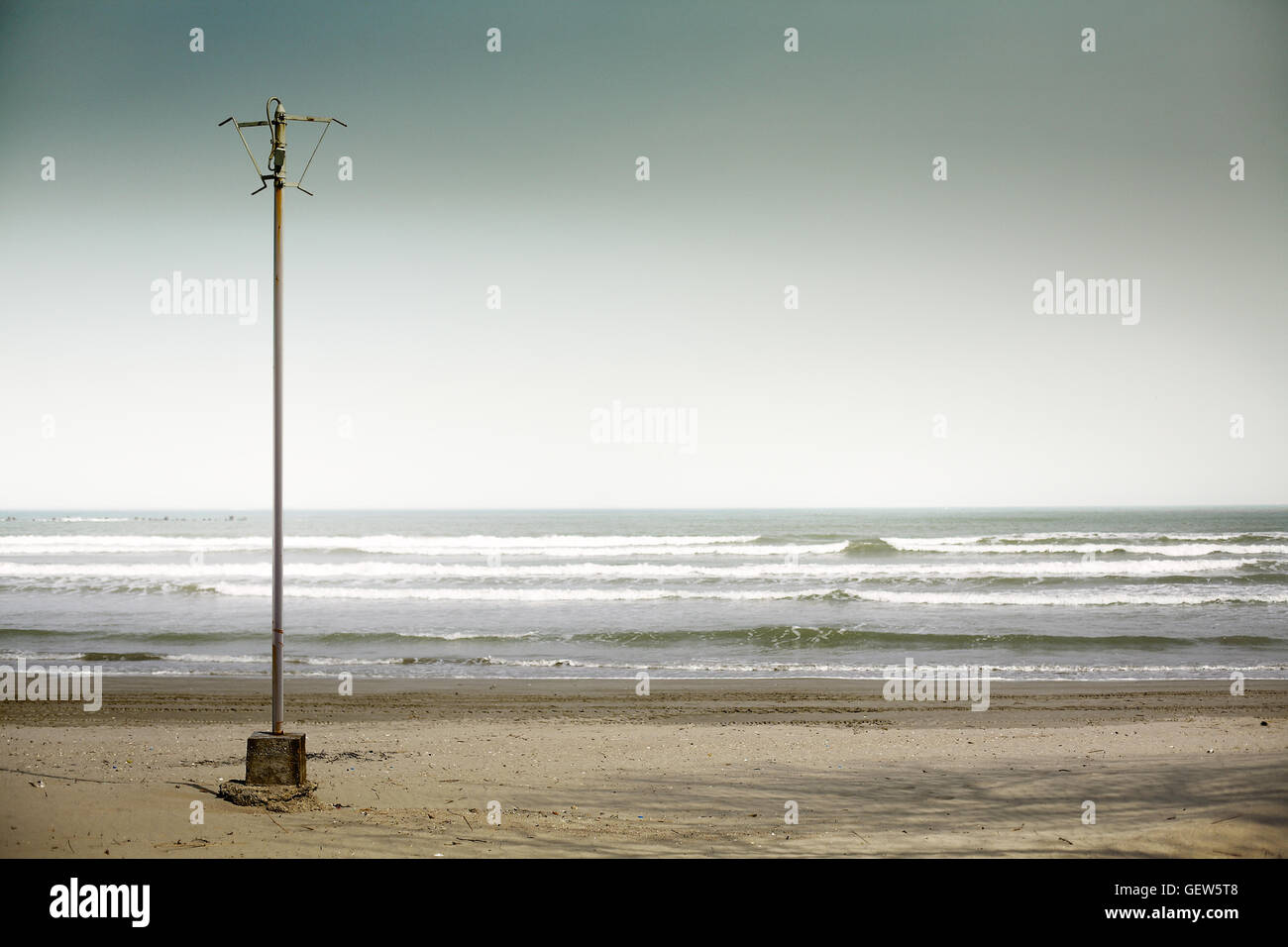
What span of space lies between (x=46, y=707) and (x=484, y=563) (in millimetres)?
20295

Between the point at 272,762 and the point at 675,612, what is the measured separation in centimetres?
1354

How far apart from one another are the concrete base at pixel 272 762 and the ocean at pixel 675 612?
7187 mm

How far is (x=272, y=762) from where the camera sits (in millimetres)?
6477

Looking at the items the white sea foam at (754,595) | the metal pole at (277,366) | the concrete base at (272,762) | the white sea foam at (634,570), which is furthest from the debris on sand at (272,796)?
the white sea foam at (634,570)

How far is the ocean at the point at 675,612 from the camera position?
47.4 feet

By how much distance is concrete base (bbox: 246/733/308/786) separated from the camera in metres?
6.46

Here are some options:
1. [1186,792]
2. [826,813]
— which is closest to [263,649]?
[826,813]

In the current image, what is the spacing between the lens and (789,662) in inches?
570

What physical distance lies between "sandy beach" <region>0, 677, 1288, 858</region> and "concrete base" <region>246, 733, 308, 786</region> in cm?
29

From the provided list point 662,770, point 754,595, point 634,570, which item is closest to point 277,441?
point 662,770

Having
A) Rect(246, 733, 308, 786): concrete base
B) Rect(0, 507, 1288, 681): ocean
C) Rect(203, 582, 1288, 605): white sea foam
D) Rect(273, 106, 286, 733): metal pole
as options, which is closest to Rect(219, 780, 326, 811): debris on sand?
Rect(246, 733, 308, 786): concrete base

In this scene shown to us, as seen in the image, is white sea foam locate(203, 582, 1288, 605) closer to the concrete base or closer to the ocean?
the ocean
